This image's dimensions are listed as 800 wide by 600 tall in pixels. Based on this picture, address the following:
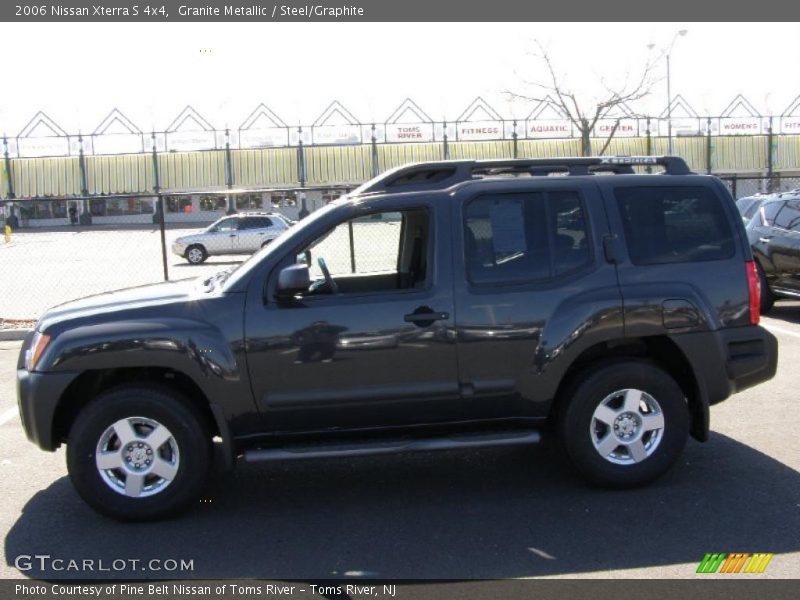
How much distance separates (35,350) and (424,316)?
7.60ft

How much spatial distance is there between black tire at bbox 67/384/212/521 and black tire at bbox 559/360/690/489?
7.41 ft

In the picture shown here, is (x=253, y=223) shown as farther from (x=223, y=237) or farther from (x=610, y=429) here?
(x=610, y=429)

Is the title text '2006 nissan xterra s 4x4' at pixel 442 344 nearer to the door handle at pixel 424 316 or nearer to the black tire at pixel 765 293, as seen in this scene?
the door handle at pixel 424 316

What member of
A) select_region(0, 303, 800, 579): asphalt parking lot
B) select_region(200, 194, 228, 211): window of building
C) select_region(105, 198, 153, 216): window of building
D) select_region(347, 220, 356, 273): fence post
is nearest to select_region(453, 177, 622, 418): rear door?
select_region(0, 303, 800, 579): asphalt parking lot

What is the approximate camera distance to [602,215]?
5113mm

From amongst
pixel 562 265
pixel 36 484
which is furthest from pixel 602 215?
pixel 36 484

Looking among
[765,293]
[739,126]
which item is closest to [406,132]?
[739,126]

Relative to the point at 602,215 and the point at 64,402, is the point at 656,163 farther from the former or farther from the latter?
the point at 64,402

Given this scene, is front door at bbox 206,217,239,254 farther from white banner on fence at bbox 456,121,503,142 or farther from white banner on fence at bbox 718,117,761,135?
white banner on fence at bbox 718,117,761,135

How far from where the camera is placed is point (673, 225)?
5.20 m

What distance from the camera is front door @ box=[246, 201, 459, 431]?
472cm

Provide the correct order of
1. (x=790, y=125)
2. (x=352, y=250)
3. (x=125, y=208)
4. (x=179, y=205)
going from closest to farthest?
1. (x=352, y=250)
2. (x=179, y=205)
3. (x=125, y=208)
4. (x=790, y=125)

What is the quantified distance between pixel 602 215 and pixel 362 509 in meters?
2.37

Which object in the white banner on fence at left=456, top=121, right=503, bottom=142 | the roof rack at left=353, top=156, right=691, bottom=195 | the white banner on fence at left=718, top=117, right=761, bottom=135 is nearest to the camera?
the roof rack at left=353, top=156, right=691, bottom=195
